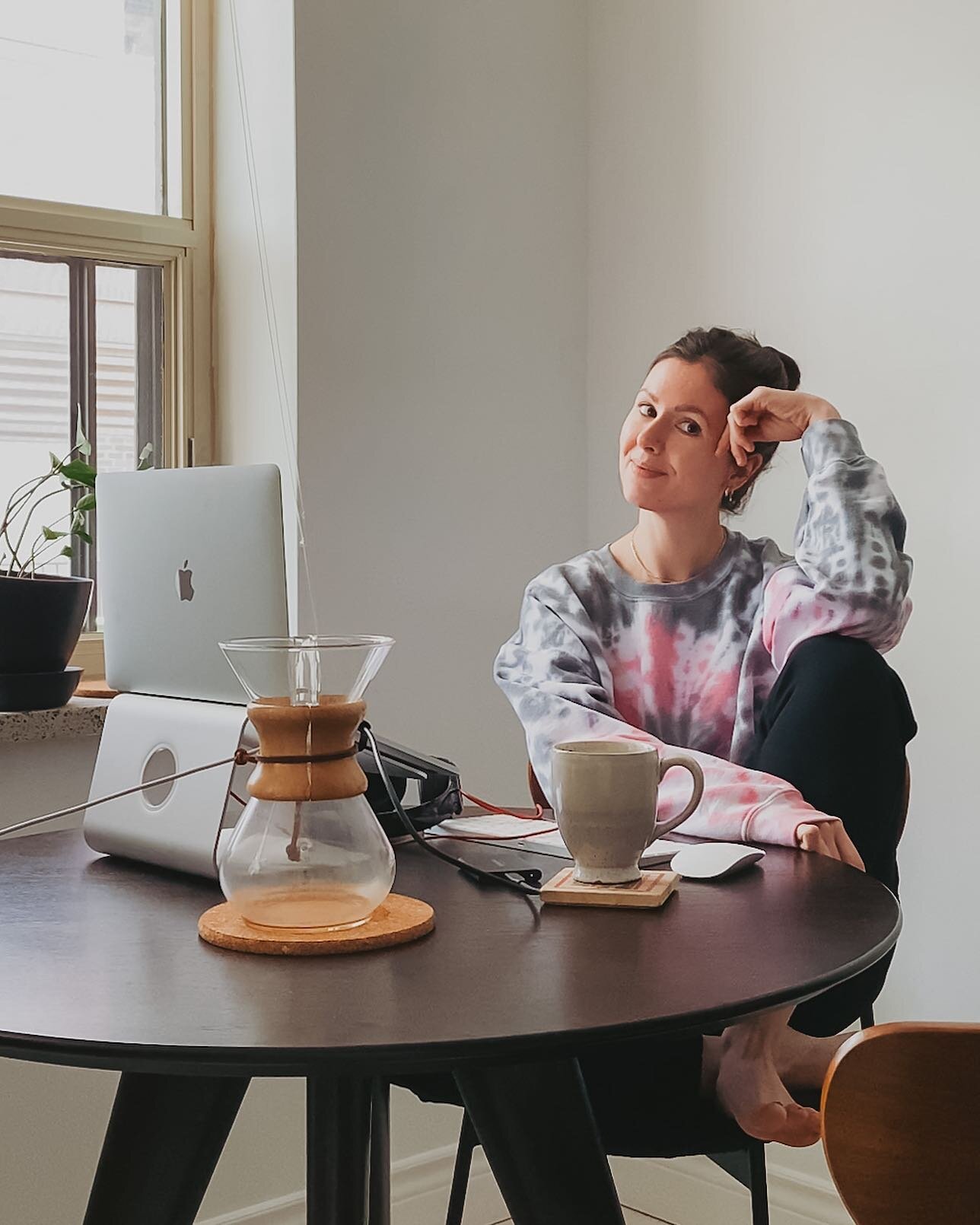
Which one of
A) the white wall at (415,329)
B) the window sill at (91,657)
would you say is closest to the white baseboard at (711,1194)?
the white wall at (415,329)

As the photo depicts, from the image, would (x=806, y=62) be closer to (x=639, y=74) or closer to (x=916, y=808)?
(x=639, y=74)

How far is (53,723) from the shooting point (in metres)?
1.90

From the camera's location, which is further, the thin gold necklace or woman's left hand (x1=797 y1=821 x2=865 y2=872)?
the thin gold necklace

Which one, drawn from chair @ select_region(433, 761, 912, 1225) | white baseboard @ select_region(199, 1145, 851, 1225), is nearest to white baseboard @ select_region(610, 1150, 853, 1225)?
white baseboard @ select_region(199, 1145, 851, 1225)

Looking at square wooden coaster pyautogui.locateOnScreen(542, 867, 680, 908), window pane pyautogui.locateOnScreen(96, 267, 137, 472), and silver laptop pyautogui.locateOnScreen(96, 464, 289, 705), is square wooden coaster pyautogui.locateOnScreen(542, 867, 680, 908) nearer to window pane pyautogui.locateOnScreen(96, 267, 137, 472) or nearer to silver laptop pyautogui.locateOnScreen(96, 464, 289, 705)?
silver laptop pyautogui.locateOnScreen(96, 464, 289, 705)

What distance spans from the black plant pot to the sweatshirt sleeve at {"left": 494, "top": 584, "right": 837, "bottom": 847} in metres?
0.66

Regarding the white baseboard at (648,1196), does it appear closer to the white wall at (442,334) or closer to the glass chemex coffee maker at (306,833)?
the white wall at (442,334)

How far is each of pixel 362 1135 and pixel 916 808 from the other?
47.3 inches

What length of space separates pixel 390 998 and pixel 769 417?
963 mm

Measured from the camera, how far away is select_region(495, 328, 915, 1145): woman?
1361 mm

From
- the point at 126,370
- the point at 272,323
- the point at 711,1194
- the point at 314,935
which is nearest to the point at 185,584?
the point at 314,935

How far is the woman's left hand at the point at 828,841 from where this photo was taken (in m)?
1.28

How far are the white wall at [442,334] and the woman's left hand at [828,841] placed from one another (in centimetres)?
108

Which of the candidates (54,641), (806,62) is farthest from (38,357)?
(806,62)
